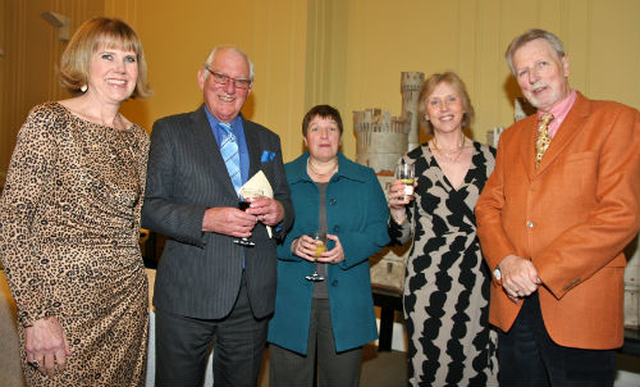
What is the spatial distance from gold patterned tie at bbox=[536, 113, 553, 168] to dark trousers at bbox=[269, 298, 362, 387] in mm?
1286

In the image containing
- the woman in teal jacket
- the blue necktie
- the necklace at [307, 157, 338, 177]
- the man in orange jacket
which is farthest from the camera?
the necklace at [307, 157, 338, 177]

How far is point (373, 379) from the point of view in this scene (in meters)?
3.69

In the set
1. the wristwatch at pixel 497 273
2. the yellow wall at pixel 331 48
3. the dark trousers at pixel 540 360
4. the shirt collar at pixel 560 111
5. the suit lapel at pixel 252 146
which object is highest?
the yellow wall at pixel 331 48

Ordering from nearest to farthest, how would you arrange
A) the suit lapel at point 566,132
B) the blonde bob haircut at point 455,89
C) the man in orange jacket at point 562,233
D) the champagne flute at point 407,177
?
the man in orange jacket at point 562,233, the suit lapel at point 566,132, the champagne flute at point 407,177, the blonde bob haircut at point 455,89

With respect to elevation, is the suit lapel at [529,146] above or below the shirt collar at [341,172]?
above

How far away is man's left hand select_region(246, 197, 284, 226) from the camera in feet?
6.70

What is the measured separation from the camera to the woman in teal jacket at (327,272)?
2.46 m

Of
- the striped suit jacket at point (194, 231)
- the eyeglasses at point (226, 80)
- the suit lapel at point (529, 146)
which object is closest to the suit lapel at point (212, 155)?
the striped suit jacket at point (194, 231)

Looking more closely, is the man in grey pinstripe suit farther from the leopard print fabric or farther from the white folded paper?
the leopard print fabric

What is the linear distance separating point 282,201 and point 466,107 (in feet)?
3.80

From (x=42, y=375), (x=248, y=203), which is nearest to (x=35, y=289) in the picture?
(x=42, y=375)

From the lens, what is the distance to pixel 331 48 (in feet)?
14.3

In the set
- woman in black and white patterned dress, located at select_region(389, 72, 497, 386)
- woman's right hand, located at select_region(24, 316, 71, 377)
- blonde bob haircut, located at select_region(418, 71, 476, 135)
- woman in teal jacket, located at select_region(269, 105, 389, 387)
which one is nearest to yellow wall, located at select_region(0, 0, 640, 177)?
blonde bob haircut, located at select_region(418, 71, 476, 135)

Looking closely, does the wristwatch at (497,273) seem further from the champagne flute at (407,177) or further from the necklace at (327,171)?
the necklace at (327,171)
